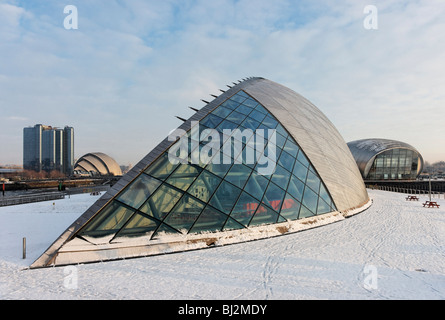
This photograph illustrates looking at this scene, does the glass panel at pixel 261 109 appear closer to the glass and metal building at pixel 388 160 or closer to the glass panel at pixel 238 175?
the glass panel at pixel 238 175

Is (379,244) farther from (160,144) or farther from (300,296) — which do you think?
(160,144)

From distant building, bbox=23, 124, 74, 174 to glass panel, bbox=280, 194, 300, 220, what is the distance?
16320 cm

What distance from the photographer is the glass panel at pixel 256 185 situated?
11805mm

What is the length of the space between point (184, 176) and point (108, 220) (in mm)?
3530

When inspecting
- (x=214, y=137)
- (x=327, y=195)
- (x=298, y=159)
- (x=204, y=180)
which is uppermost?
(x=214, y=137)

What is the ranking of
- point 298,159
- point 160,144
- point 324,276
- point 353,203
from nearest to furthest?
1. point 324,276
2. point 160,144
3. point 298,159
4. point 353,203

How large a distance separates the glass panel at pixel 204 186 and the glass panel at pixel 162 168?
130 centimetres

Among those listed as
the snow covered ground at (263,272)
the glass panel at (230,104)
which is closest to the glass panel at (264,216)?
the snow covered ground at (263,272)

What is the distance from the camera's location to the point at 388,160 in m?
63.2

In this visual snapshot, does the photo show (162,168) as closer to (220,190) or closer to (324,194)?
(220,190)

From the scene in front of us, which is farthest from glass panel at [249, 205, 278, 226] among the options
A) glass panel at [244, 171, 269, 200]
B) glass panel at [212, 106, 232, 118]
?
glass panel at [212, 106, 232, 118]
